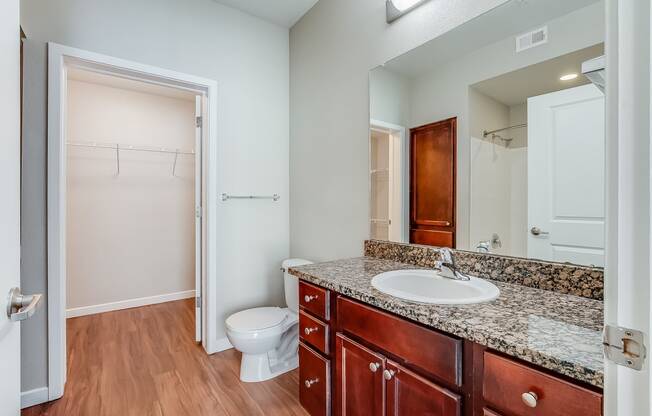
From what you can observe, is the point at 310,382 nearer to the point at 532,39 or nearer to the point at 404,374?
the point at 404,374

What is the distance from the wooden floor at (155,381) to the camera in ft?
5.68

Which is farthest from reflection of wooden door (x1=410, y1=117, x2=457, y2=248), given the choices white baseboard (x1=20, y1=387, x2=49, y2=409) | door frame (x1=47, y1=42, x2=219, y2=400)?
white baseboard (x1=20, y1=387, x2=49, y2=409)

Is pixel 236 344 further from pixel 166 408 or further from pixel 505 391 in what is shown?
pixel 505 391

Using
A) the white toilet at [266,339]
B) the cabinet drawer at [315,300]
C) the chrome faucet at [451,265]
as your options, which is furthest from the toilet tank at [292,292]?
the chrome faucet at [451,265]

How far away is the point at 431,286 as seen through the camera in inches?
54.5

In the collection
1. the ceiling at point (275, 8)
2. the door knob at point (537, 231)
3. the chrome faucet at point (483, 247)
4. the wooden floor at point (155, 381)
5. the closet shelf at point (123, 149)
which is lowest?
the wooden floor at point (155, 381)

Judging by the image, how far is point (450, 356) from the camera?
Result: 2.93 feet

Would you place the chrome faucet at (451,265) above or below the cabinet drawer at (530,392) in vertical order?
above

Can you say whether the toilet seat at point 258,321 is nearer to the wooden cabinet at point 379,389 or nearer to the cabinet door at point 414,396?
the wooden cabinet at point 379,389

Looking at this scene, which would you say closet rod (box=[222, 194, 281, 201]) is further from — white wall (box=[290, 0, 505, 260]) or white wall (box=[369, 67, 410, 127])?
white wall (box=[369, 67, 410, 127])

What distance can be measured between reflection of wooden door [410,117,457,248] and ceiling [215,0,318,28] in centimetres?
144

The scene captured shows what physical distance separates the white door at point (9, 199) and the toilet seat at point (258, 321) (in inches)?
47.1

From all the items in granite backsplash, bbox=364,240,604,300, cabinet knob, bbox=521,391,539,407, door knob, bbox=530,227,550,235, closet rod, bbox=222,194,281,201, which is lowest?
cabinet knob, bbox=521,391,539,407

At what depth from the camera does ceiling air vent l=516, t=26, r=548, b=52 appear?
120cm
